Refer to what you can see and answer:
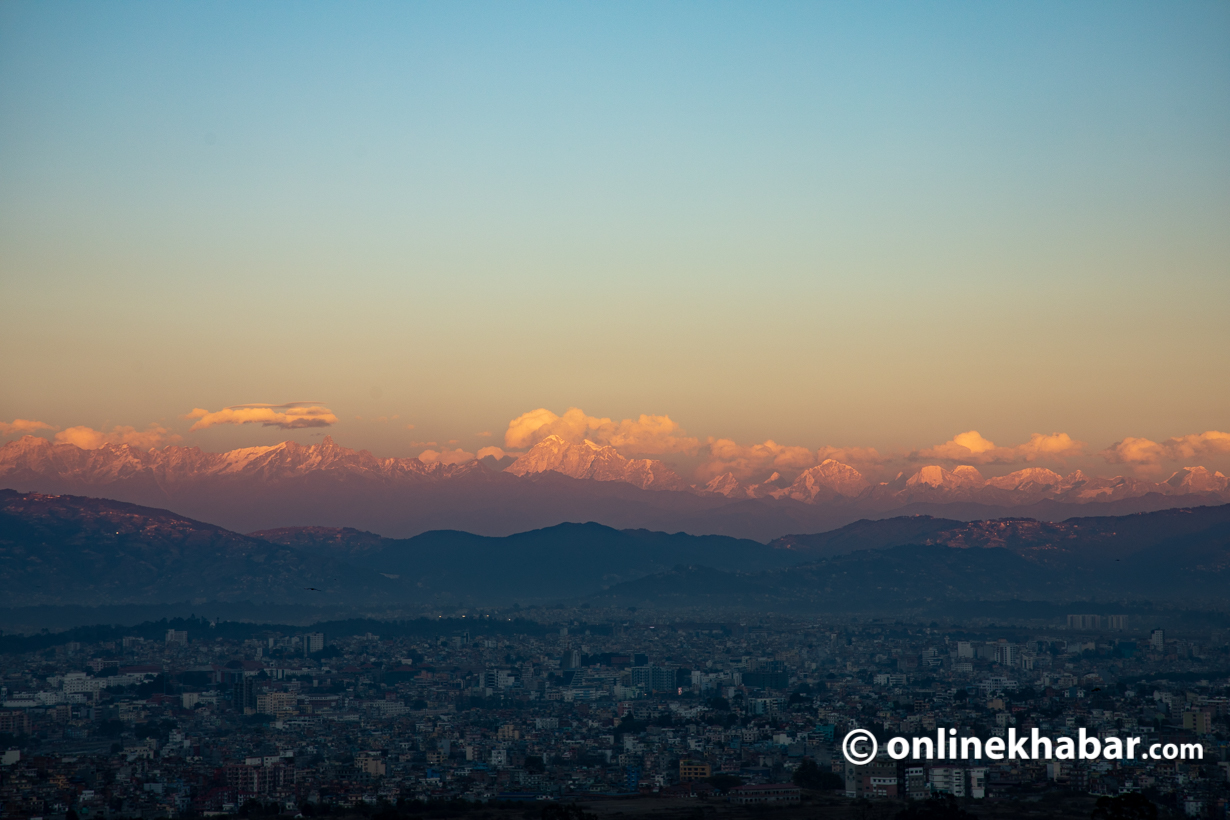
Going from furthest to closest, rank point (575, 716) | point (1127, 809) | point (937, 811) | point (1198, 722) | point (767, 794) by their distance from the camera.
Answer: point (575, 716)
point (1198, 722)
point (767, 794)
point (937, 811)
point (1127, 809)

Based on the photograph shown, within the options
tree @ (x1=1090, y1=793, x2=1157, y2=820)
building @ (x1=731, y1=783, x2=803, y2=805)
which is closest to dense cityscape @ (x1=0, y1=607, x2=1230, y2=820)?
building @ (x1=731, y1=783, x2=803, y2=805)

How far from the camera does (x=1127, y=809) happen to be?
41.5 m

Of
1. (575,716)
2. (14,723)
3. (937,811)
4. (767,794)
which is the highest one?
(937,811)

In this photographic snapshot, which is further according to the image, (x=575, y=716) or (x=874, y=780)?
(x=575, y=716)

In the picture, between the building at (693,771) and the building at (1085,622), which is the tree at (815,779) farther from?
the building at (1085,622)

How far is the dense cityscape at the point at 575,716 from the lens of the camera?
57500mm

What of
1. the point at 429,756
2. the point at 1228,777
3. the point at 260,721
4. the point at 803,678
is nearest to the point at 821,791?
the point at 1228,777

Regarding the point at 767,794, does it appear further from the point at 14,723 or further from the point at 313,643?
the point at 313,643

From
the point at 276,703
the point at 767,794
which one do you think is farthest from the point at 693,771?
the point at 276,703

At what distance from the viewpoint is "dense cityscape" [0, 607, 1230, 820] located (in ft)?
189

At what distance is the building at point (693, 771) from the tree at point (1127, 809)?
2304 centimetres

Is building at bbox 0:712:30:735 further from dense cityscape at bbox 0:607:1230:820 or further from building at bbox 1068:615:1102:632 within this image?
building at bbox 1068:615:1102:632

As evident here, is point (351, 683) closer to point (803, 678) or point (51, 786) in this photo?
point (803, 678)

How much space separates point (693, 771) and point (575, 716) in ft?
87.8
